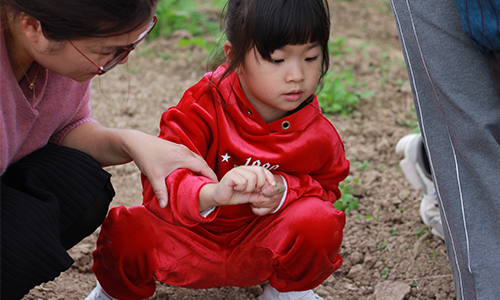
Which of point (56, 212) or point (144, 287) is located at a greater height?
point (56, 212)

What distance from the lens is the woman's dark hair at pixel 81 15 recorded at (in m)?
1.25

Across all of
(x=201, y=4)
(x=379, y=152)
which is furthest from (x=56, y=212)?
(x=201, y=4)

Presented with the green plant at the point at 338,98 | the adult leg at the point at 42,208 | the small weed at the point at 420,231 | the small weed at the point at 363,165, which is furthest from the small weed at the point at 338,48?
the adult leg at the point at 42,208

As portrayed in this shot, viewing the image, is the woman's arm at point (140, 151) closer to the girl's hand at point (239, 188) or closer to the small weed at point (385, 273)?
the girl's hand at point (239, 188)

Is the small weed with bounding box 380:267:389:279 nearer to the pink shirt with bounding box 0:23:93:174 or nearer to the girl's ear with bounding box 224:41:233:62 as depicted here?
the girl's ear with bounding box 224:41:233:62

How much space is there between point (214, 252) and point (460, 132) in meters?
0.81

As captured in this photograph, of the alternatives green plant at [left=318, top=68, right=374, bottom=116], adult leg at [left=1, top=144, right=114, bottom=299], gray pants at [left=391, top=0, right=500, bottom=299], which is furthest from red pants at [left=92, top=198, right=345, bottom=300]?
green plant at [left=318, top=68, right=374, bottom=116]

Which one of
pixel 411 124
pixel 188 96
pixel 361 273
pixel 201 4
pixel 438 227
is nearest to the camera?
pixel 188 96

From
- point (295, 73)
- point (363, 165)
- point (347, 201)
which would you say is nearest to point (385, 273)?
point (347, 201)

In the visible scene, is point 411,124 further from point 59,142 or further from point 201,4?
point 201,4

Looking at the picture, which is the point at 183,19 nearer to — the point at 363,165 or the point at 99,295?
the point at 363,165

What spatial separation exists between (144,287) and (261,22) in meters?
0.88

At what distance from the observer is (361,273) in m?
2.06

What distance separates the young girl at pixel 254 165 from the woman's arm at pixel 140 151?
0.11 ft
